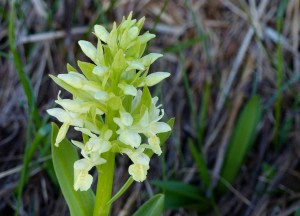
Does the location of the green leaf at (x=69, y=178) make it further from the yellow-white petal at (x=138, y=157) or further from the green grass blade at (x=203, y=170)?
the green grass blade at (x=203, y=170)

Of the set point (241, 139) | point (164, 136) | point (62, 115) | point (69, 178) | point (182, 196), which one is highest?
point (62, 115)

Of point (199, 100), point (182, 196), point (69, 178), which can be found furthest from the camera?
point (199, 100)

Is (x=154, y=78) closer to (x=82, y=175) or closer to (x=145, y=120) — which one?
(x=145, y=120)

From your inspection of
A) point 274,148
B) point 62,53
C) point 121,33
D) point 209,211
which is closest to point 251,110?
point 274,148

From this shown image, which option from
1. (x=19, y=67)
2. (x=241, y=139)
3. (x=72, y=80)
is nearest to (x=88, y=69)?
(x=72, y=80)

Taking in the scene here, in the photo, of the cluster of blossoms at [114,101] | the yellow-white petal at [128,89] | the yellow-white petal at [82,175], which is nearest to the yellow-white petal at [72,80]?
the cluster of blossoms at [114,101]

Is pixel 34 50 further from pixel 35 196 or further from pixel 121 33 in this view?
pixel 121 33
